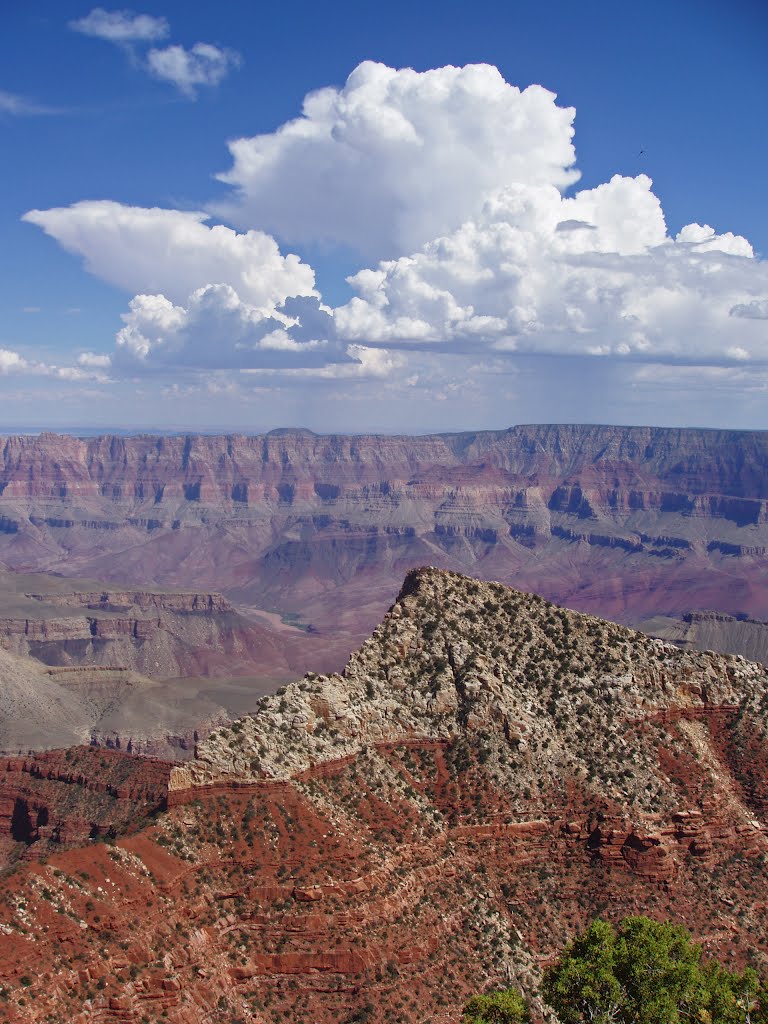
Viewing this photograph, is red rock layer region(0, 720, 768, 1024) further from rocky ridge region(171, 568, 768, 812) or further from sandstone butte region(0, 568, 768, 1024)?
rocky ridge region(171, 568, 768, 812)

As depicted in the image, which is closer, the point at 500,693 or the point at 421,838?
the point at 421,838

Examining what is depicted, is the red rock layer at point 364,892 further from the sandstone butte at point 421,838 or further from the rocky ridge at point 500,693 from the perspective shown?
the rocky ridge at point 500,693

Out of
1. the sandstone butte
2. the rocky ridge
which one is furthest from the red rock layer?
the rocky ridge

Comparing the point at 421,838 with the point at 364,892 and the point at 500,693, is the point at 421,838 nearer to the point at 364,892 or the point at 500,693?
the point at 364,892

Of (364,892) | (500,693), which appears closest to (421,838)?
(364,892)

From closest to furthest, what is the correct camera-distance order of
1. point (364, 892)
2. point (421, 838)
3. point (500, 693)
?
point (364, 892), point (421, 838), point (500, 693)

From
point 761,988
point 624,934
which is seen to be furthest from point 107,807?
point 761,988

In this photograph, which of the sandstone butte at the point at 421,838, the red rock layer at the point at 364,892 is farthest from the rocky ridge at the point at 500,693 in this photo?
the red rock layer at the point at 364,892

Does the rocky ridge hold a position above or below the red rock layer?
above
